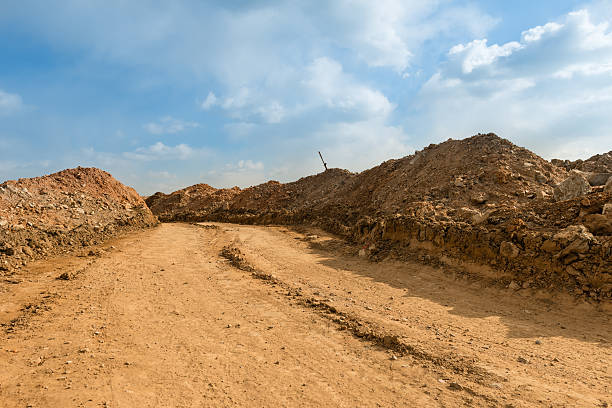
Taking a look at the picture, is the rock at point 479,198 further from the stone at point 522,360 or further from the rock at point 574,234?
the stone at point 522,360

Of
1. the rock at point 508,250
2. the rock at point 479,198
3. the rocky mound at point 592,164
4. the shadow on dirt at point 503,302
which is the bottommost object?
the shadow on dirt at point 503,302

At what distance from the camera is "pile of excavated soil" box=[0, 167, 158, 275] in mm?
9016

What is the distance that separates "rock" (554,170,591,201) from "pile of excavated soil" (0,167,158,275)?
44.1 ft

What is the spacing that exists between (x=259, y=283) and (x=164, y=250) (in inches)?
177

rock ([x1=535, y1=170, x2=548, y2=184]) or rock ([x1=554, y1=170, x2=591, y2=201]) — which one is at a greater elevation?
rock ([x1=535, y1=170, x2=548, y2=184])

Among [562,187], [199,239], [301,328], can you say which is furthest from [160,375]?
[562,187]

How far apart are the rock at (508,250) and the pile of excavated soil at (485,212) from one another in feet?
0.07

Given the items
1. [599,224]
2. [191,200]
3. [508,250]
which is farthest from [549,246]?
[191,200]

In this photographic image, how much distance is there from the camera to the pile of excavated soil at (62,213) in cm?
902

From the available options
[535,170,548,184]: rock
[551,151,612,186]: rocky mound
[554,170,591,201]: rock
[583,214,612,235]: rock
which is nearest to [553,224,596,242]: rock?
[583,214,612,235]: rock

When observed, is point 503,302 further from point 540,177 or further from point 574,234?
point 540,177

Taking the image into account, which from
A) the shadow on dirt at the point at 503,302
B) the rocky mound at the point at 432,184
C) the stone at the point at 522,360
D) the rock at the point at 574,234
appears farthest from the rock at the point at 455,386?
the rocky mound at the point at 432,184

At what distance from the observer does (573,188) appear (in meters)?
8.70

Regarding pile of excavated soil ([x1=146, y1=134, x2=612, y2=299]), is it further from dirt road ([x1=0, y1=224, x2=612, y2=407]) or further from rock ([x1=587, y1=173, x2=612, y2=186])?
dirt road ([x1=0, y1=224, x2=612, y2=407])
